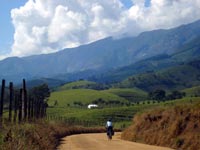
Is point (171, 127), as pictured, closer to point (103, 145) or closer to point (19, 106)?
point (103, 145)

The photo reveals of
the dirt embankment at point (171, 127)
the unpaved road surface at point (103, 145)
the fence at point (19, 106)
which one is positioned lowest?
the unpaved road surface at point (103, 145)

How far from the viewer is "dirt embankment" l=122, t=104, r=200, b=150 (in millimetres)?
30703

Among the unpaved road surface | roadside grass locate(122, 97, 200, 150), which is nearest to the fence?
the unpaved road surface

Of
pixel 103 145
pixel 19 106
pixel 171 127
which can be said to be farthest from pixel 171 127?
pixel 19 106

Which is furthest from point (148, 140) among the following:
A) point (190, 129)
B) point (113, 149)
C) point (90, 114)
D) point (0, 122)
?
point (90, 114)

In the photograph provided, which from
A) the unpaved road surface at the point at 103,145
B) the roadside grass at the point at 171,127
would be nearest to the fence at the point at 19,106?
the unpaved road surface at the point at 103,145

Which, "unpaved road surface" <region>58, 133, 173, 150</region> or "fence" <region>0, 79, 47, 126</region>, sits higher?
"fence" <region>0, 79, 47, 126</region>

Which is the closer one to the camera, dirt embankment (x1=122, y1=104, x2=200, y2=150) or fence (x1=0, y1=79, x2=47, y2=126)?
fence (x1=0, y1=79, x2=47, y2=126)

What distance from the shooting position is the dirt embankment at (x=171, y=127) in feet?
101

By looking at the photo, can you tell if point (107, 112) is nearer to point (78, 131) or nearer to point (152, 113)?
point (78, 131)

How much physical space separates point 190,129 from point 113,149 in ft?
18.2

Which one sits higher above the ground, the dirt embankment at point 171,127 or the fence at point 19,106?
the fence at point 19,106

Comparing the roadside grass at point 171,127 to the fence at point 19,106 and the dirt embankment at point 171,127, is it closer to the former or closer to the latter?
the dirt embankment at point 171,127

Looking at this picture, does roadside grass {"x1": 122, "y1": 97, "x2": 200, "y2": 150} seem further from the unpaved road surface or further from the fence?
the fence
